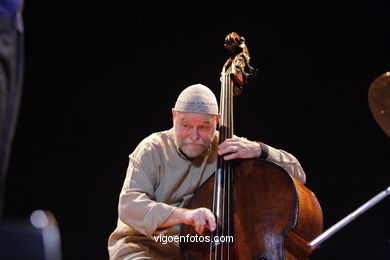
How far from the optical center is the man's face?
2445mm

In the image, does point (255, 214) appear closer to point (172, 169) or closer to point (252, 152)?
point (252, 152)

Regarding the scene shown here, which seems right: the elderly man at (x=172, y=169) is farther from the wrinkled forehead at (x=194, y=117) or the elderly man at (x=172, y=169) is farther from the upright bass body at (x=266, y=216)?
the upright bass body at (x=266, y=216)

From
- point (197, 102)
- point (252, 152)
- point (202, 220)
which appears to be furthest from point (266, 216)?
point (197, 102)

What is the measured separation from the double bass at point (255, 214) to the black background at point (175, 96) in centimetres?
140

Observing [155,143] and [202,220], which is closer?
[202,220]

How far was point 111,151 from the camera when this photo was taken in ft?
11.8

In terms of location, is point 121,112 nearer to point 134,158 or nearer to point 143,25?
point 143,25

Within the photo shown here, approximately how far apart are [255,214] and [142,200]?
1.78 ft

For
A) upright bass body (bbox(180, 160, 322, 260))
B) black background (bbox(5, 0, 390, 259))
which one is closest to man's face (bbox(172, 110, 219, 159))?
upright bass body (bbox(180, 160, 322, 260))

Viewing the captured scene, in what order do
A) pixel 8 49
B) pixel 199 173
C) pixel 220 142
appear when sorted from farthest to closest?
pixel 199 173 < pixel 220 142 < pixel 8 49

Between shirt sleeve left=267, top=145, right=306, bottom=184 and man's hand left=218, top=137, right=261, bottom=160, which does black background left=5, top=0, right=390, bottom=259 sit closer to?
shirt sleeve left=267, top=145, right=306, bottom=184

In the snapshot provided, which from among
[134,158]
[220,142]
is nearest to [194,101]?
[220,142]

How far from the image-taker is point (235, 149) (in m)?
2.26

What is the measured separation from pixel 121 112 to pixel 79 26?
2.36 feet
